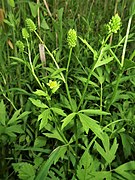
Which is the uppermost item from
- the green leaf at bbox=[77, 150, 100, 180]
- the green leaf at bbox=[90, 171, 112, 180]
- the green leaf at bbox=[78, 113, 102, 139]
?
the green leaf at bbox=[78, 113, 102, 139]

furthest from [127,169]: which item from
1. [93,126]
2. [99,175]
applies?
[93,126]

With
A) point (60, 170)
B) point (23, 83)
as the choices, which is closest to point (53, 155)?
point (60, 170)

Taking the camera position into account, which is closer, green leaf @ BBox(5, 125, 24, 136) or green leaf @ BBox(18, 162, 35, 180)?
green leaf @ BBox(18, 162, 35, 180)

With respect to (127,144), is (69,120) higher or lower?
higher

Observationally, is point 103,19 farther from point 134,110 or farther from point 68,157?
point 68,157

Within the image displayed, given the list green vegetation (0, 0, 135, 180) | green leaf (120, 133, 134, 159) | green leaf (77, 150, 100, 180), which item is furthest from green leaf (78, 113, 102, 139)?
green leaf (120, 133, 134, 159)

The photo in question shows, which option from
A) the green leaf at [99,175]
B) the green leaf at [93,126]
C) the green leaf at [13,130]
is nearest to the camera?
the green leaf at [93,126]

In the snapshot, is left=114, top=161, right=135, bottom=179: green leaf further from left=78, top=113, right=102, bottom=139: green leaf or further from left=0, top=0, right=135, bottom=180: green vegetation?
left=78, top=113, right=102, bottom=139: green leaf

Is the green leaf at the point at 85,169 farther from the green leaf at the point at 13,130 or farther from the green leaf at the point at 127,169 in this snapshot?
the green leaf at the point at 13,130

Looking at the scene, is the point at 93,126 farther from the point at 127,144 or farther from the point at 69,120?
the point at 127,144

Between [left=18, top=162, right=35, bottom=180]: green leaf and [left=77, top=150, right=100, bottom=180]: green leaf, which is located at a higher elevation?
[left=77, top=150, right=100, bottom=180]: green leaf

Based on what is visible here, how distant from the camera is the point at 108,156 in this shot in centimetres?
78

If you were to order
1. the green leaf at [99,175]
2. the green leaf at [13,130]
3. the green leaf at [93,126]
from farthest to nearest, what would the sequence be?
the green leaf at [13,130]
the green leaf at [99,175]
the green leaf at [93,126]

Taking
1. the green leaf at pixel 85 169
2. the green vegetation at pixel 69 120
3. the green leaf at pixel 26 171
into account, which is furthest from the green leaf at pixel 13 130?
the green leaf at pixel 85 169
